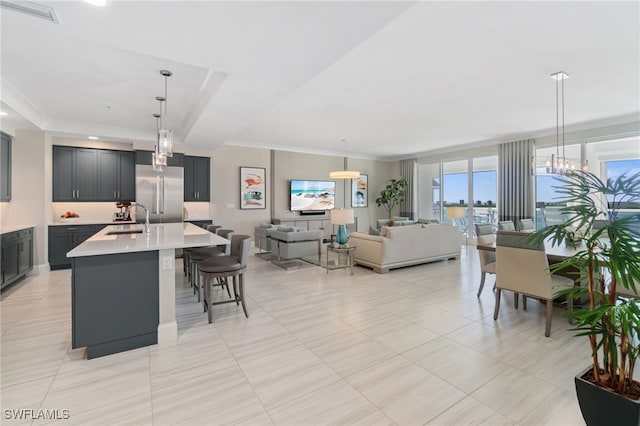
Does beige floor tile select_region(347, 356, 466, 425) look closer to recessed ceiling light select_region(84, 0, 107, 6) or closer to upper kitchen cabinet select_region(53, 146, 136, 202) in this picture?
recessed ceiling light select_region(84, 0, 107, 6)

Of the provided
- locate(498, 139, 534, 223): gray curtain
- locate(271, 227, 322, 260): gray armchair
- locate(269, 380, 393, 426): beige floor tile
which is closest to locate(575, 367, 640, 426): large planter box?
locate(269, 380, 393, 426): beige floor tile

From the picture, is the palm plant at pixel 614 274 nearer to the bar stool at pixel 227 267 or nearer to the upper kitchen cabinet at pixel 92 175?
the bar stool at pixel 227 267

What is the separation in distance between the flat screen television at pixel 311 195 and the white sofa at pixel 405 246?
297 centimetres

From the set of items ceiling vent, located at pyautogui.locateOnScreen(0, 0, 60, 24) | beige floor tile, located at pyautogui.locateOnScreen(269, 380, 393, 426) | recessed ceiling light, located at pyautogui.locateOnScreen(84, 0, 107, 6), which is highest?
ceiling vent, located at pyautogui.locateOnScreen(0, 0, 60, 24)

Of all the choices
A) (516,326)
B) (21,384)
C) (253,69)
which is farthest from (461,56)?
(21,384)

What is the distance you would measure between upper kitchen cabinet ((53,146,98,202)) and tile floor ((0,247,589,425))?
271 centimetres

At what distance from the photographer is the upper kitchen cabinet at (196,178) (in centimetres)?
690

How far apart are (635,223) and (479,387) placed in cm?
144

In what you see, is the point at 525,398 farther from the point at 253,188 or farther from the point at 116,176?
the point at 116,176

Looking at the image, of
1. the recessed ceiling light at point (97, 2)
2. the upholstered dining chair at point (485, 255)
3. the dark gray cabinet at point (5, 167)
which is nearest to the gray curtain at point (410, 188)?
the upholstered dining chair at point (485, 255)

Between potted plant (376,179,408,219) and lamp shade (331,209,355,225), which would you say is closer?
lamp shade (331,209,355,225)

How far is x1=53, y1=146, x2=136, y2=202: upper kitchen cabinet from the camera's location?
19.1 ft

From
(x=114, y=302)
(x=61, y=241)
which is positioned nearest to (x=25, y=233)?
(x=61, y=241)

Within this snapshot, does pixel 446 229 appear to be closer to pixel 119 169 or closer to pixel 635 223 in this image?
pixel 635 223
